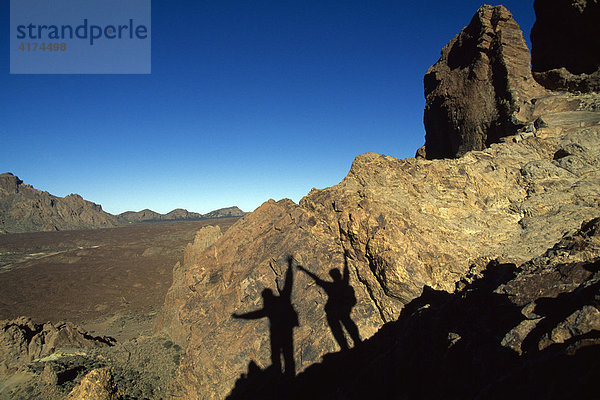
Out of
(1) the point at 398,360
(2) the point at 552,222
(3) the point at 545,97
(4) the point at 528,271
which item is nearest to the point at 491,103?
(3) the point at 545,97

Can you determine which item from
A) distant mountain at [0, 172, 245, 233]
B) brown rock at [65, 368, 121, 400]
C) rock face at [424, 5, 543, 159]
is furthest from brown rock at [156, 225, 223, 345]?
distant mountain at [0, 172, 245, 233]

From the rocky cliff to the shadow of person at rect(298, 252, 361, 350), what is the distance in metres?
0.05

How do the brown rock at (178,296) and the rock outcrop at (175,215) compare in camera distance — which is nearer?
the brown rock at (178,296)

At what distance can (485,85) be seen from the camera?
44.7 feet

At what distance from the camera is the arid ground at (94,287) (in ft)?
72.5

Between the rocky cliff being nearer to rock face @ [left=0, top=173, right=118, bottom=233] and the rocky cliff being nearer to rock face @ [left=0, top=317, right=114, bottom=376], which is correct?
rock face @ [left=0, top=317, right=114, bottom=376]

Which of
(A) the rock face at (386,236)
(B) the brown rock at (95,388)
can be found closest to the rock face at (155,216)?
(A) the rock face at (386,236)

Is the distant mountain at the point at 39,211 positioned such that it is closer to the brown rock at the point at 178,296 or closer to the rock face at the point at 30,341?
the rock face at the point at 30,341

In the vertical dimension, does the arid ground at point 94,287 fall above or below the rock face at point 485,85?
below

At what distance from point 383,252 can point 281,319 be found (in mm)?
3546

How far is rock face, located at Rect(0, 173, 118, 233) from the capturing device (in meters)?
99.0

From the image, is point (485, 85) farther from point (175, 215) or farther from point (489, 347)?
point (175, 215)

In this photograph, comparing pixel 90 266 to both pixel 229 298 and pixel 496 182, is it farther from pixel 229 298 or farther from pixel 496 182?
pixel 496 182

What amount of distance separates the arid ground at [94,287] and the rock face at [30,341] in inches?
199
